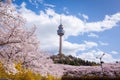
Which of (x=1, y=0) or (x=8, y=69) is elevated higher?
(x=1, y=0)

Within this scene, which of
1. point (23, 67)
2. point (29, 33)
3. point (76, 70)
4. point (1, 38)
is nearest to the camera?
point (1, 38)

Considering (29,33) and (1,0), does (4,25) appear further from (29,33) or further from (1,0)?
(29,33)

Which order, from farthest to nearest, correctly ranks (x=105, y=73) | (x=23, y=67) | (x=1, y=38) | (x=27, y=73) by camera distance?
1. (x=105, y=73)
2. (x=27, y=73)
3. (x=23, y=67)
4. (x=1, y=38)

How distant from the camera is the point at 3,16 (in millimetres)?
16047

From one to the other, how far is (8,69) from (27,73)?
450 inches

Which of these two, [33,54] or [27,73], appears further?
[27,73]

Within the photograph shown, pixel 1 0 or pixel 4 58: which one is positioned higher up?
pixel 1 0

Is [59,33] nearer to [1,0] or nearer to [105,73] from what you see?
[105,73]

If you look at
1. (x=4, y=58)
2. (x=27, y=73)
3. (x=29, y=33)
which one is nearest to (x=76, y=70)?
(x=27, y=73)

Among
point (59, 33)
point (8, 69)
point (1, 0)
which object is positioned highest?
point (59, 33)

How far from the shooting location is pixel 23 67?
82.8 feet

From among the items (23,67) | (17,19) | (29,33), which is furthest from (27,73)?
(17,19)

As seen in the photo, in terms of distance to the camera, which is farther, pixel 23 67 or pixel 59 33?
pixel 59 33

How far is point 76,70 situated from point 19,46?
4871cm
